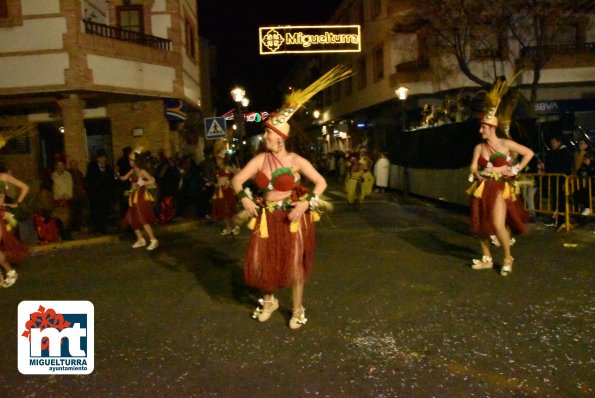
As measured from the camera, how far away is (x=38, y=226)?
1073 cm

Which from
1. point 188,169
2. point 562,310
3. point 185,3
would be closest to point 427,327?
point 562,310

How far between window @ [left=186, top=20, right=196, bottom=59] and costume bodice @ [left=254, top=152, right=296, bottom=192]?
16586 mm

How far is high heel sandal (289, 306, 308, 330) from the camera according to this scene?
5.12m

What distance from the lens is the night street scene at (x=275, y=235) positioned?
13.6ft

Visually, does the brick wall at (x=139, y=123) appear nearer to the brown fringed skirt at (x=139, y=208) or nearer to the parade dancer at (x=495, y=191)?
the brown fringed skirt at (x=139, y=208)

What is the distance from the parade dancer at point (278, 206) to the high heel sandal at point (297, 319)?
0.05 feet

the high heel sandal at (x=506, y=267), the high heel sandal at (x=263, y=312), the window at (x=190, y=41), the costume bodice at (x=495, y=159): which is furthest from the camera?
the window at (x=190, y=41)

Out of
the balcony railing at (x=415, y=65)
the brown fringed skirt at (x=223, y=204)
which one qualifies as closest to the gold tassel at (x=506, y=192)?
the brown fringed skirt at (x=223, y=204)

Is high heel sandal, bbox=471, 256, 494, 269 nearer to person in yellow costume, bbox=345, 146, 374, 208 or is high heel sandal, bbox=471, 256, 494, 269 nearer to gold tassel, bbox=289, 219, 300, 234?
gold tassel, bbox=289, 219, 300, 234

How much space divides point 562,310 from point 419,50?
2241 cm

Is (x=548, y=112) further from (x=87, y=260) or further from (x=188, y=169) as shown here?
(x=87, y=260)

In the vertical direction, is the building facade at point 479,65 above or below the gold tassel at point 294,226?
above

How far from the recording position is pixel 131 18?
727 inches

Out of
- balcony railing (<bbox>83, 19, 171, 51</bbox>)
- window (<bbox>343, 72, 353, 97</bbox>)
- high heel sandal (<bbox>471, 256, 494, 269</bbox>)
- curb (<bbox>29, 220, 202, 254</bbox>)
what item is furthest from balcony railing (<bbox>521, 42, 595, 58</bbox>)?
high heel sandal (<bbox>471, 256, 494, 269</bbox>)
